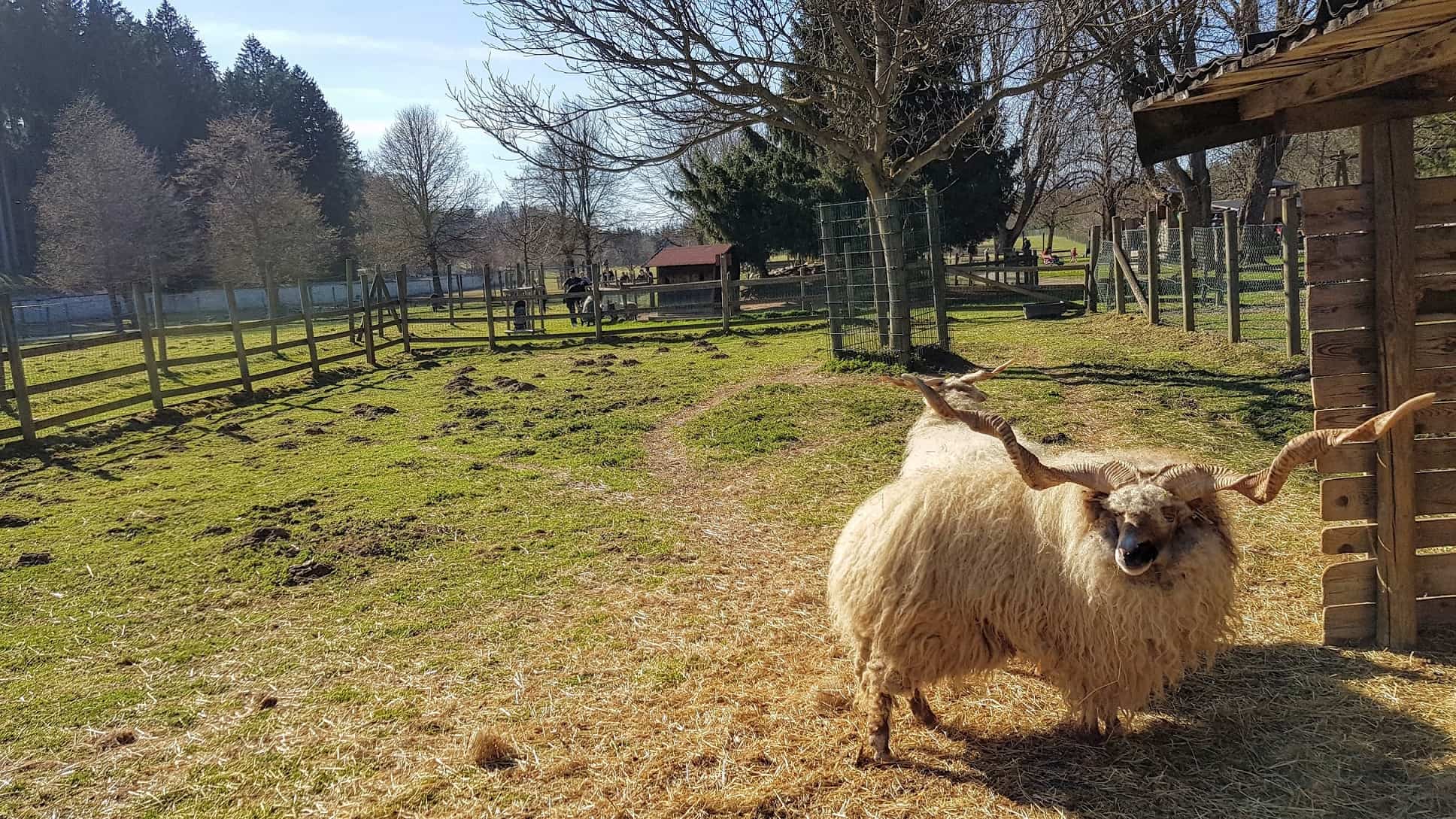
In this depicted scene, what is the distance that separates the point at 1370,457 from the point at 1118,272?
15.7 meters

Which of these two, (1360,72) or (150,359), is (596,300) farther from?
(1360,72)

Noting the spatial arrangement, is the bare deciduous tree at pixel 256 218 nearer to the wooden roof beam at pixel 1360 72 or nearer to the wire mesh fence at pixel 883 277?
the wire mesh fence at pixel 883 277

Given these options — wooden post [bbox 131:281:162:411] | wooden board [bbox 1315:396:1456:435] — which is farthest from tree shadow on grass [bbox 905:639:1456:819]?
wooden post [bbox 131:281:162:411]

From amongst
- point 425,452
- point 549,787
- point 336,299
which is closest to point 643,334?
point 425,452

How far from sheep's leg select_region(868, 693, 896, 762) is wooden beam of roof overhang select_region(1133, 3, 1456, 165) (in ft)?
10.0

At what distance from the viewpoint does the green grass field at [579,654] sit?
3391mm

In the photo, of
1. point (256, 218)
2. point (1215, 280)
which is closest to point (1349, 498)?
point (1215, 280)

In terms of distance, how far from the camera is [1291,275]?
1097 cm

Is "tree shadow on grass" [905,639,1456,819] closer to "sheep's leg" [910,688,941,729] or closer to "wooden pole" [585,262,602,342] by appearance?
"sheep's leg" [910,688,941,729]

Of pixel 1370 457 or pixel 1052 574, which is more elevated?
pixel 1370 457

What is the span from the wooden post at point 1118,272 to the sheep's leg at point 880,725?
16651 mm

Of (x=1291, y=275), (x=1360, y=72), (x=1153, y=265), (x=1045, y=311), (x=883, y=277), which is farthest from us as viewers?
(x=1045, y=311)

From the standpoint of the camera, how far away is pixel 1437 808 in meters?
2.95

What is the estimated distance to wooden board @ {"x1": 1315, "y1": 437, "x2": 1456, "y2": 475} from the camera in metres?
4.00
